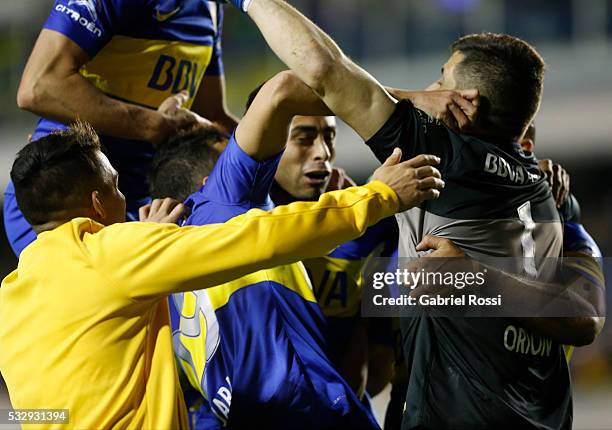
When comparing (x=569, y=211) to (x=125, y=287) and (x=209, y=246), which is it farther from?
(x=125, y=287)

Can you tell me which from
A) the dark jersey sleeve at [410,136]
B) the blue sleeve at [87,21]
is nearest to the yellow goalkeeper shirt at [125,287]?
the dark jersey sleeve at [410,136]

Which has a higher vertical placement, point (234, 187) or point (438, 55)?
point (438, 55)

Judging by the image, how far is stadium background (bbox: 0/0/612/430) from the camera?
13.0 m

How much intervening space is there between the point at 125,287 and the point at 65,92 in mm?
1265

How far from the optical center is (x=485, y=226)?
117 inches

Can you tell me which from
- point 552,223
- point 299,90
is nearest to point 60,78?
point 299,90

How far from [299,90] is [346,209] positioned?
1.60 ft

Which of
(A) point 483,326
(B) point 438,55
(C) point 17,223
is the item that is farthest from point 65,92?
(B) point 438,55

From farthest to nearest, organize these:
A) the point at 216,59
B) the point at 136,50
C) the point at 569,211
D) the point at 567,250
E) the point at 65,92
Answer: the point at 216,59
the point at 569,211
the point at 136,50
the point at 567,250
the point at 65,92

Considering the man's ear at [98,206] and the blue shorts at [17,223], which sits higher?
the man's ear at [98,206]

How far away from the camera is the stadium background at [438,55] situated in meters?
13.0

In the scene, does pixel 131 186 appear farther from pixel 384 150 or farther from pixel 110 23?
pixel 384 150

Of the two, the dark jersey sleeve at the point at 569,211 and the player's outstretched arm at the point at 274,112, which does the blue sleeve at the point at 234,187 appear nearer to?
the player's outstretched arm at the point at 274,112

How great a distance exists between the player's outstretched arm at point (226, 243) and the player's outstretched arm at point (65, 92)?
1.13 metres
